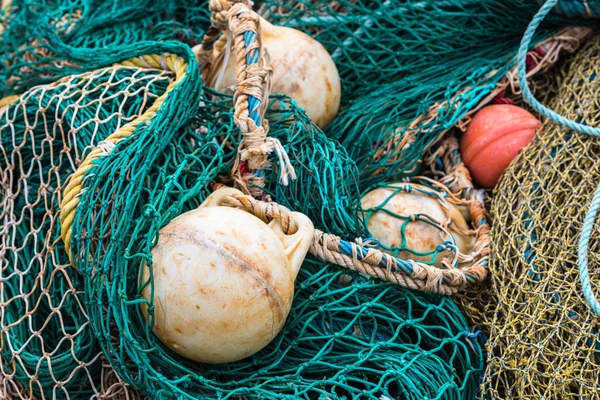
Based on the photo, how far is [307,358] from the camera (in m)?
1.77

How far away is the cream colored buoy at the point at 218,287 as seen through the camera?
1575mm

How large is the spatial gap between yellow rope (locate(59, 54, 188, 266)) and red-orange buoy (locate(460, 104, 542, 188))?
0.97m

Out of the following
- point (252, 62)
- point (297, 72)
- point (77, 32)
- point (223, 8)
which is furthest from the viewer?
point (77, 32)

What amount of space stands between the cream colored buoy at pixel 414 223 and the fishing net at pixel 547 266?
12 cm

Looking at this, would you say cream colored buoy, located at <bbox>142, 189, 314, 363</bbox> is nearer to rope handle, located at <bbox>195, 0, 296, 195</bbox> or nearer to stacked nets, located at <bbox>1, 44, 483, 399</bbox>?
stacked nets, located at <bbox>1, 44, 483, 399</bbox>

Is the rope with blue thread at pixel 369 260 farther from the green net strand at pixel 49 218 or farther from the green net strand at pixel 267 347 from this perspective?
the green net strand at pixel 49 218

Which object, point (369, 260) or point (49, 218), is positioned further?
point (49, 218)

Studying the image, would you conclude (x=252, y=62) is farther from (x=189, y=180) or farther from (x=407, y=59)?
(x=407, y=59)

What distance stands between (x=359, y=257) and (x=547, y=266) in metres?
0.55

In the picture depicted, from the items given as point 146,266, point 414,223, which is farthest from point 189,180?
point 414,223

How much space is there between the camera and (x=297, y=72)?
2195 millimetres

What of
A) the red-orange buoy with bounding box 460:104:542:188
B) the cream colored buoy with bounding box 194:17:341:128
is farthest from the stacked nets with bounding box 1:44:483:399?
Answer: the red-orange buoy with bounding box 460:104:542:188

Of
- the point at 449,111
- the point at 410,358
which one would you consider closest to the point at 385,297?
the point at 410,358

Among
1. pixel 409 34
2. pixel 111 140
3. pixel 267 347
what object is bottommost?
pixel 267 347
